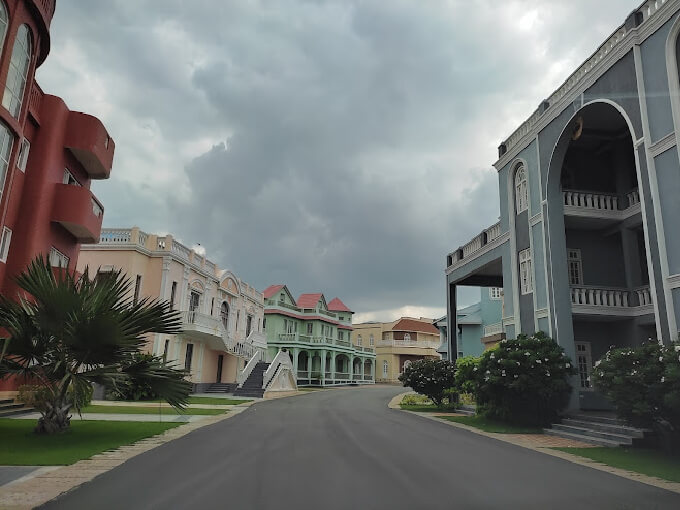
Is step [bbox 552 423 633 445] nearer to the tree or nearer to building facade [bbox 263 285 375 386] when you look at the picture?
the tree

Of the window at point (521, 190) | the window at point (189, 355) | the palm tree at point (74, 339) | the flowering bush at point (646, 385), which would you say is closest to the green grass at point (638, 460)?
the flowering bush at point (646, 385)

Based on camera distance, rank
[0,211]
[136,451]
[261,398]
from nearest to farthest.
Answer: [136,451] → [0,211] → [261,398]

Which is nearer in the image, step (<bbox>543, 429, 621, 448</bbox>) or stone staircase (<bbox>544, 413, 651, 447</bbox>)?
stone staircase (<bbox>544, 413, 651, 447</bbox>)

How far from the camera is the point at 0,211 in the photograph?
12195mm

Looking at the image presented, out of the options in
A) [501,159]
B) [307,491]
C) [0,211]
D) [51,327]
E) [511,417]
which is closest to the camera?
[307,491]

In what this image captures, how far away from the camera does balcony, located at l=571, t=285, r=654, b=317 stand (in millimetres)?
15352

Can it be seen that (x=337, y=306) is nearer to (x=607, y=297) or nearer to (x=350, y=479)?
(x=607, y=297)

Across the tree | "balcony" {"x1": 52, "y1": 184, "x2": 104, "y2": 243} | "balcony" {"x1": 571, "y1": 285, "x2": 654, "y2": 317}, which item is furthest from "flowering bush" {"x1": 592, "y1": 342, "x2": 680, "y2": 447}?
"balcony" {"x1": 52, "y1": 184, "x2": 104, "y2": 243}

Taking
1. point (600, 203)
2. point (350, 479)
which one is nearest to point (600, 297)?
point (600, 203)

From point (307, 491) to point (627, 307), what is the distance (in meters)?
13.8

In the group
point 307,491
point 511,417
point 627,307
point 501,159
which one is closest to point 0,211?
point 307,491

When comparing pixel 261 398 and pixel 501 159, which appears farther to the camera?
pixel 261 398

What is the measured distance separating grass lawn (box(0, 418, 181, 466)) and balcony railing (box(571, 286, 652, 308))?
12.9 m

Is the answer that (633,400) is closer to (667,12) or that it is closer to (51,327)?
(667,12)
